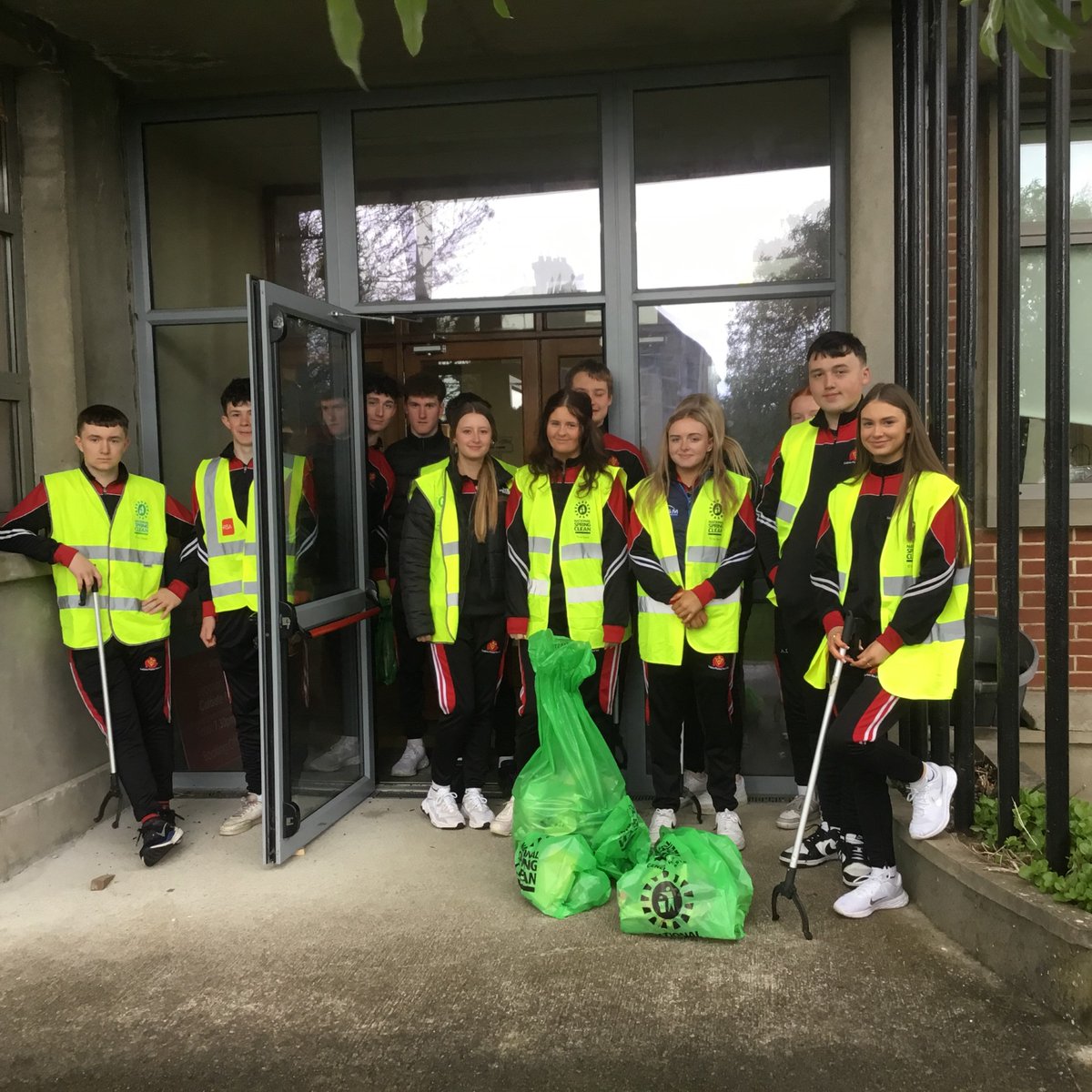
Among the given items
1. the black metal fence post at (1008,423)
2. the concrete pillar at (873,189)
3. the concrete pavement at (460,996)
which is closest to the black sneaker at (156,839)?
the concrete pavement at (460,996)

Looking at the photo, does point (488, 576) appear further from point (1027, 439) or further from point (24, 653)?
point (1027, 439)

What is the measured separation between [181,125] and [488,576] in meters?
2.79

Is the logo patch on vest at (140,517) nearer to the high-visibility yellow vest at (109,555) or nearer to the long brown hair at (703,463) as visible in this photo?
the high-visibility yellow vest at (109,555)

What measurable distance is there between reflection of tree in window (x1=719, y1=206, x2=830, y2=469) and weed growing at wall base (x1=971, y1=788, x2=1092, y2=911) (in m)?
1.89

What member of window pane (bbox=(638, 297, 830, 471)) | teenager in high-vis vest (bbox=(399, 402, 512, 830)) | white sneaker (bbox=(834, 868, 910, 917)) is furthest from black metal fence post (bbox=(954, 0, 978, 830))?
teenager in high-vis vest (bbox=(399, 402, 512, 830))

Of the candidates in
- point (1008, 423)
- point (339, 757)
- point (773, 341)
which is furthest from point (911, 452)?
point (339, 757)

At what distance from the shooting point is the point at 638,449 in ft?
14.9

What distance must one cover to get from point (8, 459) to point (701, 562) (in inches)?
117

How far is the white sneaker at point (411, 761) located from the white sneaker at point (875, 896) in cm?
231

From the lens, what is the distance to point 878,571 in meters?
3.22

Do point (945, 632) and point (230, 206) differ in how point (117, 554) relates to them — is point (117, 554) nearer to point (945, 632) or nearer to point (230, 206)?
point (230, 206)

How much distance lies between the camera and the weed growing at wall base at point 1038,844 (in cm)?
272

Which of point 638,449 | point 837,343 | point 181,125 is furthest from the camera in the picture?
point 181,125

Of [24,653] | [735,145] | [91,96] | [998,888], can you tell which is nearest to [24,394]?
[24,653]
